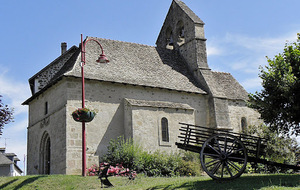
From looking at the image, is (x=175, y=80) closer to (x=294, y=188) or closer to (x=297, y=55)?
(x=297, y=55)

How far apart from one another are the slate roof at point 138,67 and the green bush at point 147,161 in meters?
4.14

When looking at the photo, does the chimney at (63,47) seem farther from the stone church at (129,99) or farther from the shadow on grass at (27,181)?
the shadow on grass at (27,181)

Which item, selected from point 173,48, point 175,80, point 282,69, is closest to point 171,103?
point 175,80

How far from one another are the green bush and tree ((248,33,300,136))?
20.6ft

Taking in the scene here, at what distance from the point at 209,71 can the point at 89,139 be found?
1061cm

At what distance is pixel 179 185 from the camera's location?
42.8ft

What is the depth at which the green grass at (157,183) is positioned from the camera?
11.9m

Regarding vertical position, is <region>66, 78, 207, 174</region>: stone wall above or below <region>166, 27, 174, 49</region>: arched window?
below

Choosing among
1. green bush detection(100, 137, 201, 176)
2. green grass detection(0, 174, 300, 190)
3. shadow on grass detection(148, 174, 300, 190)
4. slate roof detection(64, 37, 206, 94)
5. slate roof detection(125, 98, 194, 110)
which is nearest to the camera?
shadow on grass detection(148, 174, 300, 190)

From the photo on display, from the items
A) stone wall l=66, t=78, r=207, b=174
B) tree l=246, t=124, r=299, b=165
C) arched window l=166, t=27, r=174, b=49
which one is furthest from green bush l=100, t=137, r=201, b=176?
arched window l=166, t=27, r=174, b=49

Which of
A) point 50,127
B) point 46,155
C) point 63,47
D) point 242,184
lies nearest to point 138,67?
point 63,47

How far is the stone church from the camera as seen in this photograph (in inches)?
843

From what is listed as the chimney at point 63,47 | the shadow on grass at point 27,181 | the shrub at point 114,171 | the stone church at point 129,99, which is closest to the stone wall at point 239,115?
the stone church at point 129,99

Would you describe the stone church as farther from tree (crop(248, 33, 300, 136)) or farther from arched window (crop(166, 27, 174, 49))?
tree (crop(248, 33, 300, 136))
